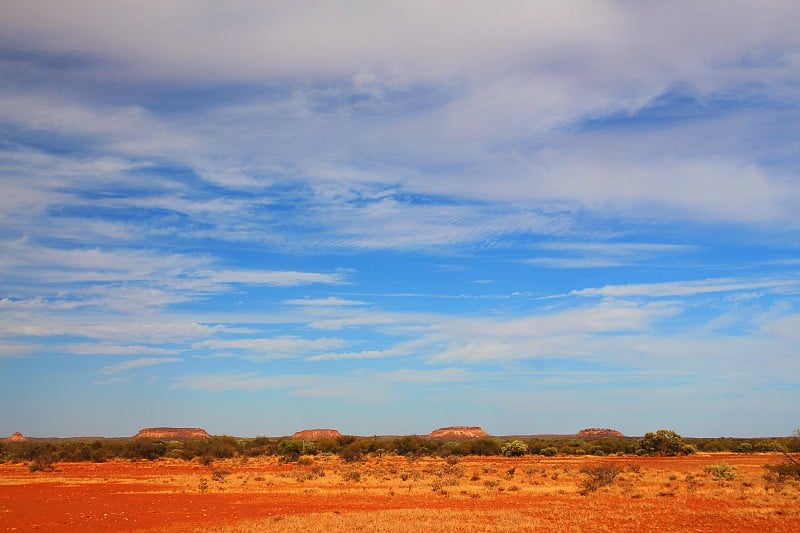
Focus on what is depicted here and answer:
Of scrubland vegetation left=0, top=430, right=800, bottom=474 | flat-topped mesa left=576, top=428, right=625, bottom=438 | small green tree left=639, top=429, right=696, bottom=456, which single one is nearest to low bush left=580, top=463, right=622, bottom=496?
scrubland vegetation left=0, top=430, right=800, bottom=474

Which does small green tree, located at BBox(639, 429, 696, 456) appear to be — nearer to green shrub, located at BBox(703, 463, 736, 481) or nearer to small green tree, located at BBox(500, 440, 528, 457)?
small green tree, located at BBox(500, 440, 528, 457)

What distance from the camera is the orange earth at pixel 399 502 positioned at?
793 inches

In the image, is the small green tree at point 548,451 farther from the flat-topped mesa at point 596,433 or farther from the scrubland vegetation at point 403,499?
the flat-topped mesa at point 596,433

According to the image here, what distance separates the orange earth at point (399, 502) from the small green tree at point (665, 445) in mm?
27196

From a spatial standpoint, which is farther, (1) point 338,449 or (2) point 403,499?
(1) point 338,449

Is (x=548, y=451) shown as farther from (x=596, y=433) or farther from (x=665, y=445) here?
(x=596, y=433)

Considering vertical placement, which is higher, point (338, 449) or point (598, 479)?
point (338, 449)

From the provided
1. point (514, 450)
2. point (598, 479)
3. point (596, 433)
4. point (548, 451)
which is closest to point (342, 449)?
point (514, 450)

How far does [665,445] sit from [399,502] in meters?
46.7

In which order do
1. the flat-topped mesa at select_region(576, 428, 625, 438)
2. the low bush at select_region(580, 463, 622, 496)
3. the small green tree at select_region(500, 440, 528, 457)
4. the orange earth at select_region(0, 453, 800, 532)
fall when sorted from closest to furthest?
the orange earth at select_region(0, 453, 800, 532) → the low bush at select_region(580, 463, 622, 496) → the small green tree at select_region(500, 440, 528, 457) → the flat-topped mesa at select_region(576, 428, 625, 438)

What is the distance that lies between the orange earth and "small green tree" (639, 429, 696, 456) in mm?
27196

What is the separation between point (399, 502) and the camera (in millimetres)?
26750

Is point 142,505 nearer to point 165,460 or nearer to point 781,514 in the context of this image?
point 781,514

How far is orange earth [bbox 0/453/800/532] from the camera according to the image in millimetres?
20141
